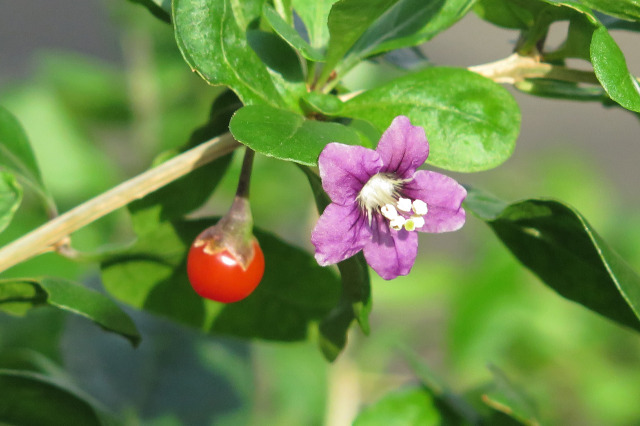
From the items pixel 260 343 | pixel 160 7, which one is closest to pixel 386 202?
pixel 160 7

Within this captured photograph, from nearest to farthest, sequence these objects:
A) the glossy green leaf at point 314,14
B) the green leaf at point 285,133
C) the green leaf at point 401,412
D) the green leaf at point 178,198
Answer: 1. the green leaf at point 285,133
2. the glossy green leaf at point 314,14
3. the green leaf at point 178,198
4. the green leaf at point 401,412

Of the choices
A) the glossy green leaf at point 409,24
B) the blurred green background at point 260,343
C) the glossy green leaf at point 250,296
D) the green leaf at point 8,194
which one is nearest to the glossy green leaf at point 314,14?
the glossy green leaf at point 409,24

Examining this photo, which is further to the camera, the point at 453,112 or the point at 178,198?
the point at 178,198

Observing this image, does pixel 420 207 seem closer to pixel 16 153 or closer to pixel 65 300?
pixel 65 300

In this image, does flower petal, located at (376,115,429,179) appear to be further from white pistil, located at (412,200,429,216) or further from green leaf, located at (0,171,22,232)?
green leaf, located at (0,171,22,232)

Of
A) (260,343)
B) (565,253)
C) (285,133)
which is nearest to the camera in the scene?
(285,133)

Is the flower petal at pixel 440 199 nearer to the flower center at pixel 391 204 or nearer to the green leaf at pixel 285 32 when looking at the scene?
the flower center at pixel 391 204

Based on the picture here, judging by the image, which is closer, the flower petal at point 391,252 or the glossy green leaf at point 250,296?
the flower petal at point 391,252

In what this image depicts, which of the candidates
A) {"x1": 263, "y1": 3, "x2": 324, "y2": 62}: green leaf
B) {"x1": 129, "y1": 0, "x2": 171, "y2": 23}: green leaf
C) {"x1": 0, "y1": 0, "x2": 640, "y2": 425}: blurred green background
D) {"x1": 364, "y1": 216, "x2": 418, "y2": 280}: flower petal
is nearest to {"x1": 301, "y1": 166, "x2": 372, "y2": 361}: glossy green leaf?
{"x1": 364, "y1": 216, "x2": 418, "y2": 280}: flower petal
